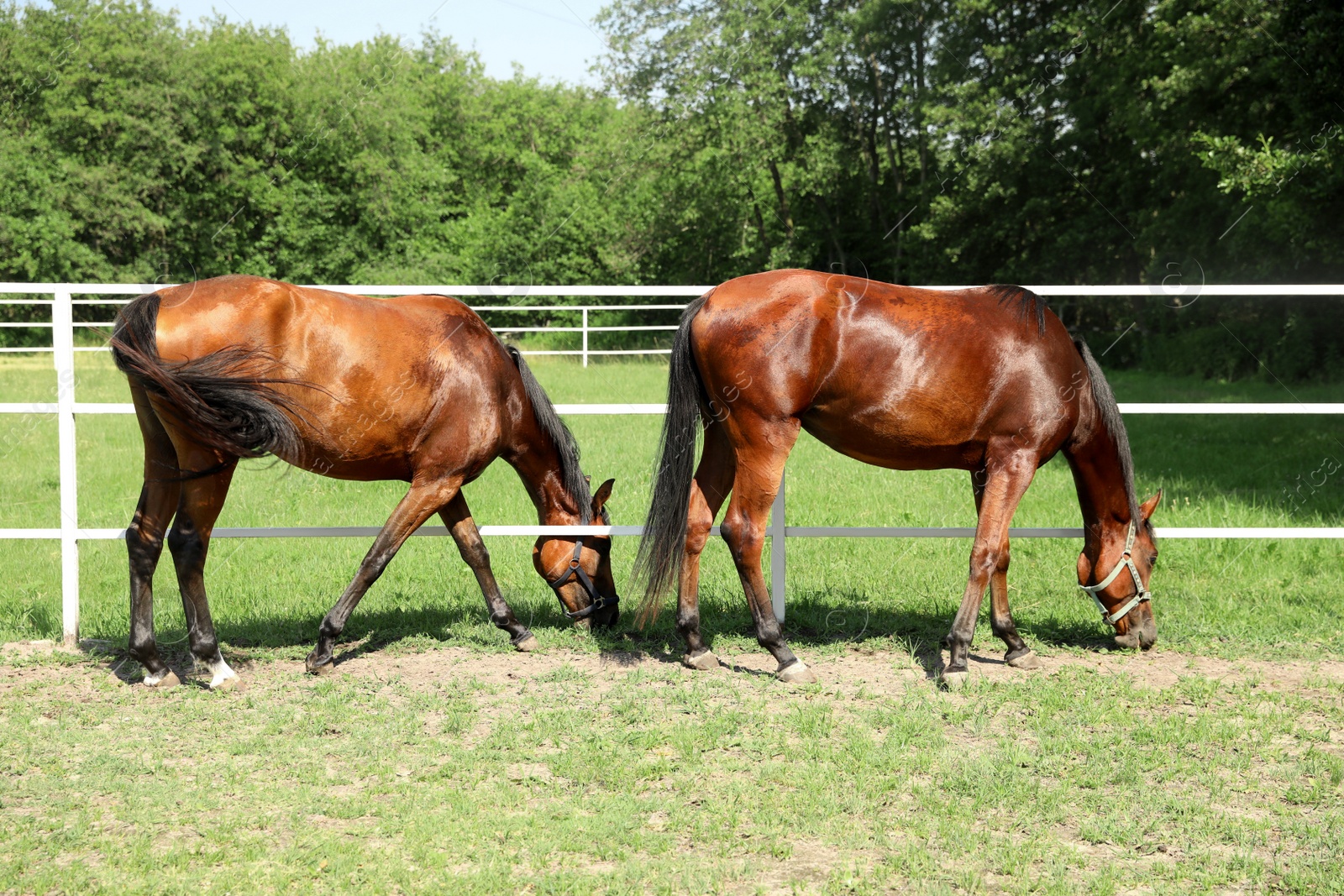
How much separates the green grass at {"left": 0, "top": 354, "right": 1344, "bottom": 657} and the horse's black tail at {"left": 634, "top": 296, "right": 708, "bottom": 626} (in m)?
0.62

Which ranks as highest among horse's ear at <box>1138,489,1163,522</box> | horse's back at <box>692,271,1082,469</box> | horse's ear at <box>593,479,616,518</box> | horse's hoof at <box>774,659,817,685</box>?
horse's back at <box>692,271,1082,469</box>

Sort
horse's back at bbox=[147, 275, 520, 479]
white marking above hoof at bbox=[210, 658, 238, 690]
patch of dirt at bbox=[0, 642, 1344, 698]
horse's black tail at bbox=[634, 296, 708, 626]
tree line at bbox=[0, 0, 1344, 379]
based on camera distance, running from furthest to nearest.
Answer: tree line at bbox=[0, 0, 1344, 379] < horse's black tail at bbox=[634, 296, 708, 626] < patch of dirt at bbox=[0, 642, 1344, 698] < white marking above hoof at bbox=[210, 658, 238, 690] < horse's back at bbox=[147, 275, 520, 479]

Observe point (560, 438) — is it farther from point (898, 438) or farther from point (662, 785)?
point (662, 785)

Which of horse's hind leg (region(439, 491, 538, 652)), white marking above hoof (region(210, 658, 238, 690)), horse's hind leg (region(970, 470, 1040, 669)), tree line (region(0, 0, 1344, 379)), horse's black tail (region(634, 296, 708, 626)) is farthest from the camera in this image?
tree line (region(0, 0, 1344, 379))

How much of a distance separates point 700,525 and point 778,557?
0.60 meters

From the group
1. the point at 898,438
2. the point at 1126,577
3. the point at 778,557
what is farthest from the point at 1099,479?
the point at 778,557

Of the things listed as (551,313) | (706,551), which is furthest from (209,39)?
(706,551)

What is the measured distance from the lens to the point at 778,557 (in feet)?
16.0

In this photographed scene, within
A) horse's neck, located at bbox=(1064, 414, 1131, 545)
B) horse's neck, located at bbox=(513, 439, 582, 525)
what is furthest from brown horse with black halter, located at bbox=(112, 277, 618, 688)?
horse's neck, located at bbox=(1064, 414, 1131, 545)

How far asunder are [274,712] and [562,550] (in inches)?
60.0

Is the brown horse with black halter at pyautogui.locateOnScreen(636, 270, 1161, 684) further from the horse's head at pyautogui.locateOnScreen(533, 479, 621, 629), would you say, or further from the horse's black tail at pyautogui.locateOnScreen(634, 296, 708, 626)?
the horse's head at pyautogui.locateOnScreen(533, 479, 621, 629)

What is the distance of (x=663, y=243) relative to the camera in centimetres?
3039

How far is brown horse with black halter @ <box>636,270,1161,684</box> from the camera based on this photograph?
4.19 meters

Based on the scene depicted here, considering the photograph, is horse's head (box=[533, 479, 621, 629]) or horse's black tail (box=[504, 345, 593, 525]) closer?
horse's black tail (box=[504, 345, 593, 525])
